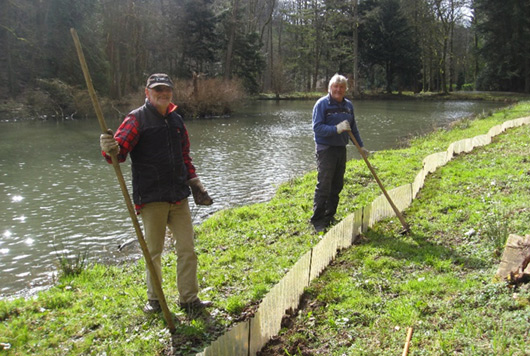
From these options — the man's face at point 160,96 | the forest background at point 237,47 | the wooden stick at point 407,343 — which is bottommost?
the wooden stick at point 407,343

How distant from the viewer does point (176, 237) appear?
4.32 m

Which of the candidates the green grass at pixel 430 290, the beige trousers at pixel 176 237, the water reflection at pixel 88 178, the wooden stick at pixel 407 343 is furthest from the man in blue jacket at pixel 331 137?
the water reflection at pixel 88 178

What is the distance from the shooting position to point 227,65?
42969 mm

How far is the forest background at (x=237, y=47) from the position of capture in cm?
3203

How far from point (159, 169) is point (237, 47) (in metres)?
43.7

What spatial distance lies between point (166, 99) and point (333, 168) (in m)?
3.20

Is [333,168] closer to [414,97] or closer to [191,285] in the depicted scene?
[191,285]

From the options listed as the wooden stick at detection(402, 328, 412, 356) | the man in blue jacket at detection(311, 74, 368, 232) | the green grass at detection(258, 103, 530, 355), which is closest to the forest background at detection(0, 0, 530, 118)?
the man in blue jacket at detection(311, 74, 368, 232)

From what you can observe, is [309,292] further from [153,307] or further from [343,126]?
[343,126]

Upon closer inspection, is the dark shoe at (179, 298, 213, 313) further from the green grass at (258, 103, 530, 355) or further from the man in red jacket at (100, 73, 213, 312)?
the green grass at (258, 103, 530, 355)

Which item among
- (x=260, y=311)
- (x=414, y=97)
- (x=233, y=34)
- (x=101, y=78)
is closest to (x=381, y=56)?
(x=414, y=97)

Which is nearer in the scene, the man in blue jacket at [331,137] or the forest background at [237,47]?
the man in blue jacket at [331,137]

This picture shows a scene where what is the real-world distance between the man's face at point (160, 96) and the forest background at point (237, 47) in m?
24.9

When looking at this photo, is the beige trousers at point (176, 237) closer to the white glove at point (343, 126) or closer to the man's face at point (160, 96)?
the man's face at point (160, 96)
